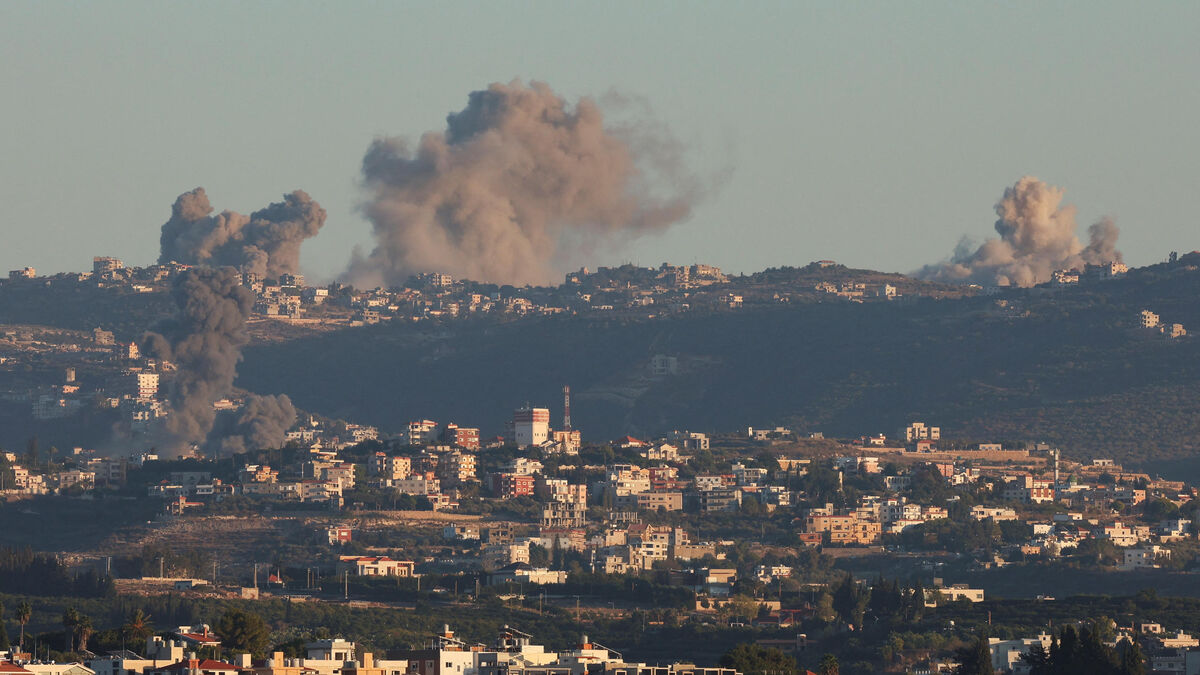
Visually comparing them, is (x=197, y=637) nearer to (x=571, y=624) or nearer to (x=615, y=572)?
(x=571, y=624)

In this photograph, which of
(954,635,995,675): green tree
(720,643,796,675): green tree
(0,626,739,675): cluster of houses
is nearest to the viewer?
(0,626,739,675): cluster of houses

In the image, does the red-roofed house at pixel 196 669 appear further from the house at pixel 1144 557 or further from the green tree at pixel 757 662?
the house at pixel 1144 557

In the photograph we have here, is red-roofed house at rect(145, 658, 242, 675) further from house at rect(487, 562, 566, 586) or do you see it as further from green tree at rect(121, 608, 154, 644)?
house at rect(487, 562, 566, 586)

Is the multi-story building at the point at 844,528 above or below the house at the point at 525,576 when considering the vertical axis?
above

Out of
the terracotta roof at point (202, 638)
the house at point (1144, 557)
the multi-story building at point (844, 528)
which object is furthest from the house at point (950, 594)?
the terracotta roof at point (202, 638)

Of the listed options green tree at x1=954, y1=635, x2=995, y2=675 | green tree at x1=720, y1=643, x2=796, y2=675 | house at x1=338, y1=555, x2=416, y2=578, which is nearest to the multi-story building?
house at x1=338, y1=555, x2=416, y2=578

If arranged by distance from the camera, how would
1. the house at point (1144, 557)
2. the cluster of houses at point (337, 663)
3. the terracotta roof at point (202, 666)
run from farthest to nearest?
the house at point (1144, 557), the cluster of houses at point (337, 663), the terracotta roof at point (202, 666)

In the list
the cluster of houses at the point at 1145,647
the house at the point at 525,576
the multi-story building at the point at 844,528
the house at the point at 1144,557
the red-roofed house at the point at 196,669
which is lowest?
the cluster of houses at the point at 1145,647

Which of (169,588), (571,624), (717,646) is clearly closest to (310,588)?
(169,588)
